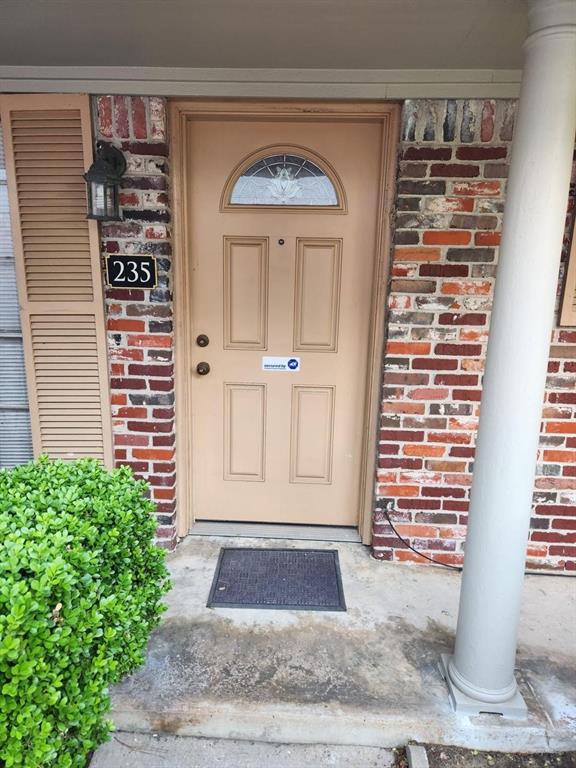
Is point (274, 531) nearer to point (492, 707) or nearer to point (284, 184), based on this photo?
point (492, 707)

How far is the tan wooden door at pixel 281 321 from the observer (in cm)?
243

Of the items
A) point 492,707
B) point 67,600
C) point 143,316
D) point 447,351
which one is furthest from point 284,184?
point 492,707

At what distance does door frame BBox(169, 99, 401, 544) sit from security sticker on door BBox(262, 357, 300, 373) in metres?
0.39

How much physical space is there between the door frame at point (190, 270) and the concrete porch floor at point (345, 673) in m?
0.51

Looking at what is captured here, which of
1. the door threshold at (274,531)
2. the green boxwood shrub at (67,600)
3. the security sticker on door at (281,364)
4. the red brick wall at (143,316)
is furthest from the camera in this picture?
the door threshold at (274,531)

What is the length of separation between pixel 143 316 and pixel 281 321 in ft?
2.31

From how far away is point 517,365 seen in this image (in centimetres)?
155

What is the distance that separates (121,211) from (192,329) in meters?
0.67

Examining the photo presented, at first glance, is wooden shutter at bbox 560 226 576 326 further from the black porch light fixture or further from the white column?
the black porch light fixture

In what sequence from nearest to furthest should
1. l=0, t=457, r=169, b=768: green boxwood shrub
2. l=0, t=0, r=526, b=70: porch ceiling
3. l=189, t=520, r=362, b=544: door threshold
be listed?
l=0, t=457, r=169, b=768: green boxwood shrub → l=0, t=0, r=526, b=70: porch ceiling → l=189, t=520, r=362, b=544: door threshold

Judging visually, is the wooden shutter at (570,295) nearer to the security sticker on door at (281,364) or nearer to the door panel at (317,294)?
the door panel at (317,294)

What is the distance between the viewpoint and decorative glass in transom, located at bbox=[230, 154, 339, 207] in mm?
2451

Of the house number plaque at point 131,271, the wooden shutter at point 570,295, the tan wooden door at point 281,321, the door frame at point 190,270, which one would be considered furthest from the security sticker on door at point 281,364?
the wooden shutter at point 570,295

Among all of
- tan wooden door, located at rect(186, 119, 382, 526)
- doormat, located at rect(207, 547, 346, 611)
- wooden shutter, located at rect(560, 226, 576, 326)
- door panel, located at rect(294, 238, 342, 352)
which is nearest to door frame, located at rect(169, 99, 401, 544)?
tan wooden door, located at rect(186, 119, 382, 526)
